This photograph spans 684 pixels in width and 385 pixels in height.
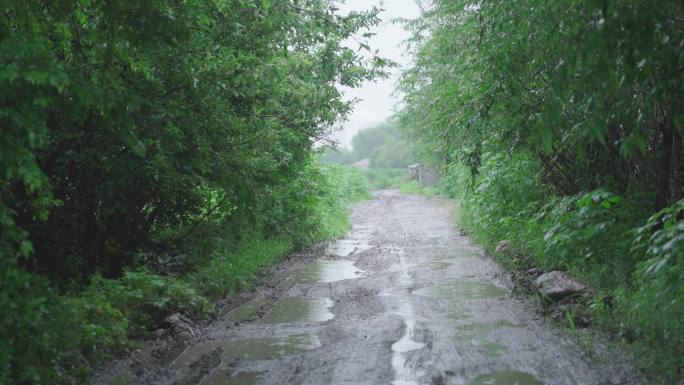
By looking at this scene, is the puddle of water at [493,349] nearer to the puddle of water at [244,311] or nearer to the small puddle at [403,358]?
the small puddle at [403,358]

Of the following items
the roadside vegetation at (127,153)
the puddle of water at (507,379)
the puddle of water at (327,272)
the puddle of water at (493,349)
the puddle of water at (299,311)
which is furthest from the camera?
the puddle of water at (327,272)

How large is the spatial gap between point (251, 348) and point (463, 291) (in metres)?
3.89

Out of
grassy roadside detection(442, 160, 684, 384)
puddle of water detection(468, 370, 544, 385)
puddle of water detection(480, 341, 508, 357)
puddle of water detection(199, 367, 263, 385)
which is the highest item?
grassy roadside detection(442, 160, 684, 384)

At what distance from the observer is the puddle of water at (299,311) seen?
25.9 feet

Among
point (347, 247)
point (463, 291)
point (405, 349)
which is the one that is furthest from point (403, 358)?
point (347, 247)

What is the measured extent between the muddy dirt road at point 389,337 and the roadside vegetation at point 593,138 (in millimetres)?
687

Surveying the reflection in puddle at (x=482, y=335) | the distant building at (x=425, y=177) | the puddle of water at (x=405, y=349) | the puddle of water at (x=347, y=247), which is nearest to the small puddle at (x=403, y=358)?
the puddle of water at (x=405, y=349)

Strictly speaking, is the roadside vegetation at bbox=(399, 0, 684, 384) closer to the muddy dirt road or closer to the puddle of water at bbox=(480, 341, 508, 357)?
the muddy dirt road

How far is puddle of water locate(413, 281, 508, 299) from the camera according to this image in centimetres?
885

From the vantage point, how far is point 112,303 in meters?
6.74

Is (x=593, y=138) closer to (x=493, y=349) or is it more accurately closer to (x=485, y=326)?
(x=493, y=349)

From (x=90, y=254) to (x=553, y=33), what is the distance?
6.59 meters

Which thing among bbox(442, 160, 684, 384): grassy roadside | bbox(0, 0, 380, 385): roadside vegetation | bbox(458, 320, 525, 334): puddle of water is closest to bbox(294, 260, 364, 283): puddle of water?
bbox(0, 0, 380, 385): roadside vegetation

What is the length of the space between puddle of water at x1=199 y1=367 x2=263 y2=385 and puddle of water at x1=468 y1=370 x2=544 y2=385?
2019mm
